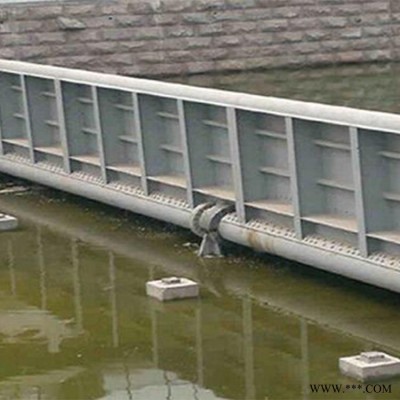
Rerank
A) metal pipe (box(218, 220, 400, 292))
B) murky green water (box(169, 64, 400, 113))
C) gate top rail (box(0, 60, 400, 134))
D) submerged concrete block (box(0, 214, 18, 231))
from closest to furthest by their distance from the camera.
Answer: metal pipe (box(218, 220, 400, 292)) → gate top rail (box(0, 60, 400, 134)) → submerged concrete block (box(0, 214, 18, 231)) → murky green water (box(169, 64, 400, 113))

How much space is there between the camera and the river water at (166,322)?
8.01m

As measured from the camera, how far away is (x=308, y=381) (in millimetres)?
7918

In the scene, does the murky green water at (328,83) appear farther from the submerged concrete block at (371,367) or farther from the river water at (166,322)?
the submerged concrete block at (371,367)

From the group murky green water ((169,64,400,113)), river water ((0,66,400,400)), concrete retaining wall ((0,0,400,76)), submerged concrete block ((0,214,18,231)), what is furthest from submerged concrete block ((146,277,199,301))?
concrete retaining wall ((0,0,400,76))

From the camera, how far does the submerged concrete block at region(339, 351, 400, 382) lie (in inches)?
306

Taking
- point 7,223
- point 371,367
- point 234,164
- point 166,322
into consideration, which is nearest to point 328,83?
point 7,223

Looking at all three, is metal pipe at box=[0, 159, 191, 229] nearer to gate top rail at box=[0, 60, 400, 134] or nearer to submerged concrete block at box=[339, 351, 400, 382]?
gate top rail at box=[0, 60, 400, 134]

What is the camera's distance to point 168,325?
923 centimetres

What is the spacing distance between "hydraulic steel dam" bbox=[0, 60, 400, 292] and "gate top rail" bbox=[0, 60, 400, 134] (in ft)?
0.03

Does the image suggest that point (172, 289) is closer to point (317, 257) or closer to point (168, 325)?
point (168, 325)

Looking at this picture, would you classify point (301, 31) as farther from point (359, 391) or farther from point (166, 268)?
point (359, 391)

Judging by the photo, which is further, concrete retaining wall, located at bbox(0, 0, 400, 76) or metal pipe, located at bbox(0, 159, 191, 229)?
concrete retaining wall, located at bbox(0, 0, 400, 76)

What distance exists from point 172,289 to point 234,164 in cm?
158

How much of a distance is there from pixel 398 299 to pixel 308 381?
5.92ft
